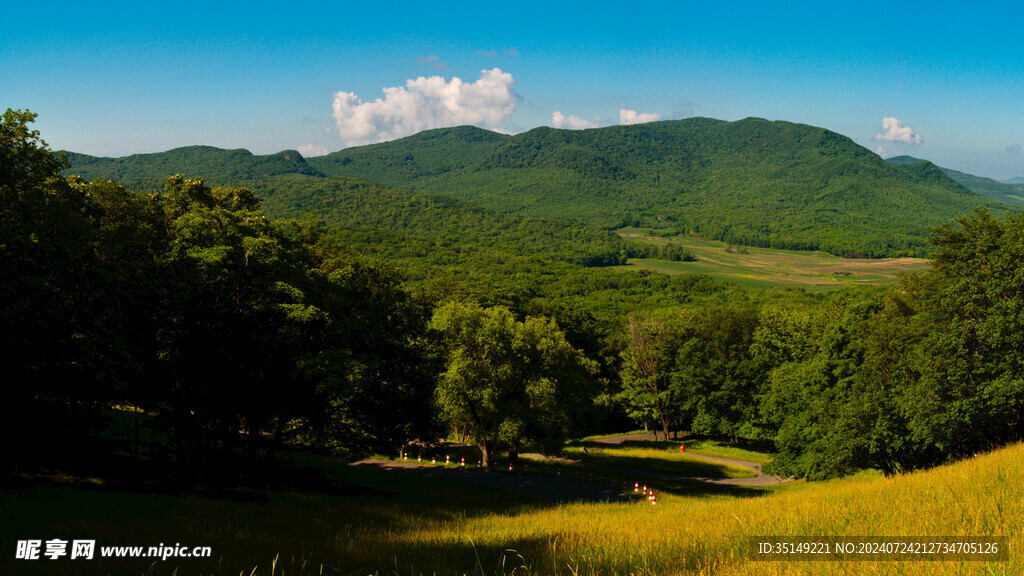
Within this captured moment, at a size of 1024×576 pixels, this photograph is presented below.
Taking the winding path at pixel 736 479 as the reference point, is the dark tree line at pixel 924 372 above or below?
above

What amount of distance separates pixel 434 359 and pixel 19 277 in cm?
2113

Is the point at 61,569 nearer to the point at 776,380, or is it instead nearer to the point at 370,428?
the point at 370,428

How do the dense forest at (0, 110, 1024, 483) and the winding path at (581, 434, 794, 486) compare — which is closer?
the dense forest at (0, 110, 1024, 483)

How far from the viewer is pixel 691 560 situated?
198 inches

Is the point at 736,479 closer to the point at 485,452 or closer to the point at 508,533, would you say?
the point at 485,452

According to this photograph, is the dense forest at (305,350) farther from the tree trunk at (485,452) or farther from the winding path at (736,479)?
the winding path at (736,479)

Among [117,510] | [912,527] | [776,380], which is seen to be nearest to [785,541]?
[912,527]

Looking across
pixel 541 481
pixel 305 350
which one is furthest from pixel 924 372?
pixel 305 350

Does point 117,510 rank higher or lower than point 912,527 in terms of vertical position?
lower

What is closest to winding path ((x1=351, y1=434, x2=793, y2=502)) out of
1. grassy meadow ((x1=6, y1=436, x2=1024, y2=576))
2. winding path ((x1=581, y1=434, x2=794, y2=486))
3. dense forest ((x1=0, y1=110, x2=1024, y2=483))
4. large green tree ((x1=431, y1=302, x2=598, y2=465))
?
winding path ((x1=581, y1=434, x2=794, y2=486))

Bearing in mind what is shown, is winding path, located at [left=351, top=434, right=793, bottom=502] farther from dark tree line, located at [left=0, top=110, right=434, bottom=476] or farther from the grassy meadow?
the grassy meadow

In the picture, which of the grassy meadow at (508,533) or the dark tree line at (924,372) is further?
the dark tree line at (924,372)

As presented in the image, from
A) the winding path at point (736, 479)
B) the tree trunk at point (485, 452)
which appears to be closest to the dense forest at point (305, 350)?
the tree trunk at point (485, 452)

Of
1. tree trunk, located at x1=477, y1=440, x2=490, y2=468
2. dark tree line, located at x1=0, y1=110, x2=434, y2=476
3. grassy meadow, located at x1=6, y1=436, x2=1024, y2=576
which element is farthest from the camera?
tree trunk, located at x1=477, y1=440, x2=490, y2=468
